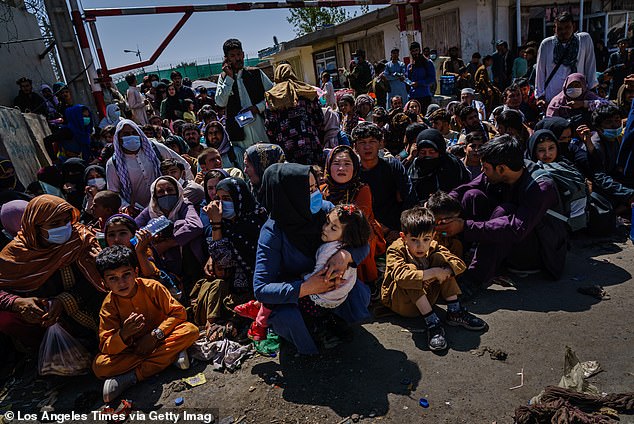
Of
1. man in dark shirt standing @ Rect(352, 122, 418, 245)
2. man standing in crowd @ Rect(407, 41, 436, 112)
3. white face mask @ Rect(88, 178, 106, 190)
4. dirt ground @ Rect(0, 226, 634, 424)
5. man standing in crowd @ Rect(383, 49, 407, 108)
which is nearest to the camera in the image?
dirt ground @ Rect(0, 226, 634, 424)

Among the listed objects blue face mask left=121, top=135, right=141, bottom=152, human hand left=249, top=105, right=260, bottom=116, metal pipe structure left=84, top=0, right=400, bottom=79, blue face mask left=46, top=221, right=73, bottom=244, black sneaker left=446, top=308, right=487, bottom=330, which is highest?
metal pipe structure left=84, top=0, right=400, bottom=79

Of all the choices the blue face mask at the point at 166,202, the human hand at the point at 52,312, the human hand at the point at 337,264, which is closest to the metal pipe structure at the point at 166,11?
the blue face mask at the point at 166,202

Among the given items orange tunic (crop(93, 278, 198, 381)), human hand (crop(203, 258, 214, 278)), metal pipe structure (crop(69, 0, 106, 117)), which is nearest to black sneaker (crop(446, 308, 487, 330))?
orange tunic (crop(93, 278, 198, 381))

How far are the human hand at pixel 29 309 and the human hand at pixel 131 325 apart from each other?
2.27ft

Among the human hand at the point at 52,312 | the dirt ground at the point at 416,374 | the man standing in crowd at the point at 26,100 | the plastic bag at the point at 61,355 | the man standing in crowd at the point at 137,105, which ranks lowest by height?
the dirt ground at the point at 416,374

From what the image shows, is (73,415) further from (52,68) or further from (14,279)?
(52,68)

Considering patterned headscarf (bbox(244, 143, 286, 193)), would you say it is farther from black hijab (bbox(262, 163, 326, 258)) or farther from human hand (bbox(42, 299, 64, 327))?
human hand (bbox(42, 299, 64, 327))

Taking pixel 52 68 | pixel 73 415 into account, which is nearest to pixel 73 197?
pixel 73 415

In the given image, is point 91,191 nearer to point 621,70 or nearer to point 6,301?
point 6,301

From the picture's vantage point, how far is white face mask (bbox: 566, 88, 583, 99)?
519 cm

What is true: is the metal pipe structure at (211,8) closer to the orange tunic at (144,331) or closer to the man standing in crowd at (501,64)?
the man standing in crowd at (501,64)

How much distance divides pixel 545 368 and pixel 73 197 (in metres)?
5.27

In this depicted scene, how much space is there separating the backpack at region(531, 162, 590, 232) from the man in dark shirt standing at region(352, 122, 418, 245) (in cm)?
123

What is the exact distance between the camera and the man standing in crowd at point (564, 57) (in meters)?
5.56
